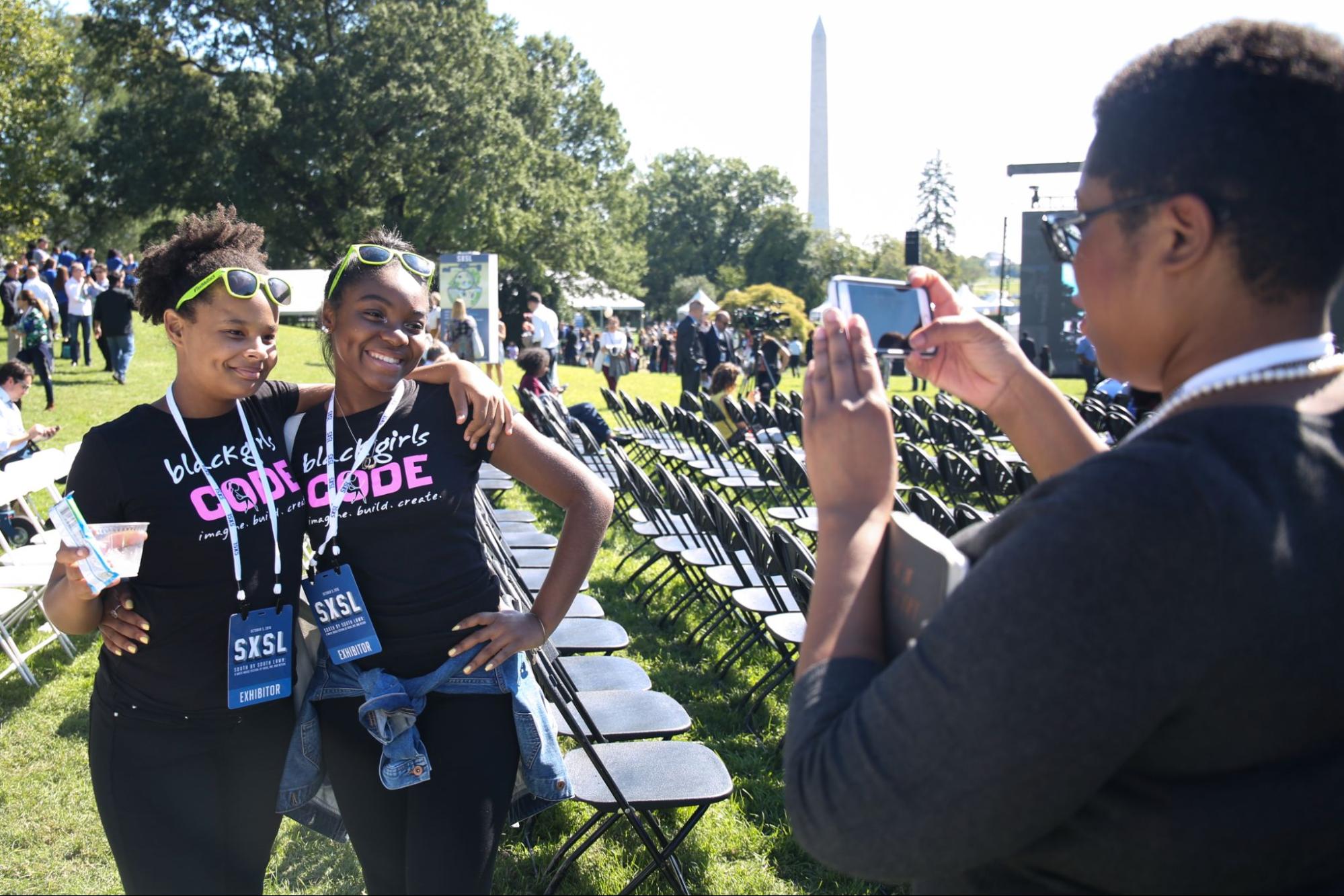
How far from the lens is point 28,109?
26.6 metres

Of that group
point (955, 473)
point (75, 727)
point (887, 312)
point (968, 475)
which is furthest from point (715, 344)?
point (887, 312)

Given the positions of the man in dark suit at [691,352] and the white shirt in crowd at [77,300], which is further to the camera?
the white shirt in crowd at [77,300]

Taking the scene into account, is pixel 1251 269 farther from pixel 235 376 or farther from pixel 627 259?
pixel 627 259

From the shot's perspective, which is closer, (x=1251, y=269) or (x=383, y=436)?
(x=1251, y=269)

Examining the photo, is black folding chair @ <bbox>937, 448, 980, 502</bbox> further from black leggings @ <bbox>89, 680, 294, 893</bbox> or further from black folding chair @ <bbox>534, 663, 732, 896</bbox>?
black leggings @ <bbox>89, 680, 294, 893</bbox>

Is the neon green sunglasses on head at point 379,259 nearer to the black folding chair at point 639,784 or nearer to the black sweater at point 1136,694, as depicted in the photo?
the black folding chair at point 639,784

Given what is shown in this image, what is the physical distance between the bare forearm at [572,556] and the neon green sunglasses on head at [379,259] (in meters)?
0.69

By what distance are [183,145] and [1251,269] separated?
34964 mm

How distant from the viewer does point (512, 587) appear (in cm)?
317

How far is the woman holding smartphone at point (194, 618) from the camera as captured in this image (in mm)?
2025

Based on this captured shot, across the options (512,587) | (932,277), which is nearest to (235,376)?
(512,587)

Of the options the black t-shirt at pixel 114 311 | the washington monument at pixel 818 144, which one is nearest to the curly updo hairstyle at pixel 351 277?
the black t-shirt at pixel 114 311

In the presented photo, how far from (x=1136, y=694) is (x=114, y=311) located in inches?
644

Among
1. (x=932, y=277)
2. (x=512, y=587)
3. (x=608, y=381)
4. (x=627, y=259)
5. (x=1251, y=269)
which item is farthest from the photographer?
(x=627, y=259)
